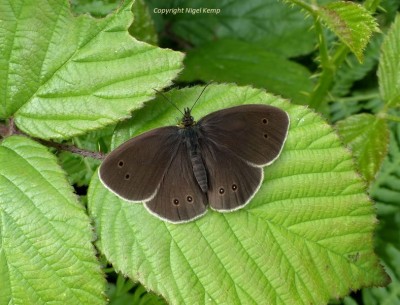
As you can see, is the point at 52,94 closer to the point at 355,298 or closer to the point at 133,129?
the point at 133,129

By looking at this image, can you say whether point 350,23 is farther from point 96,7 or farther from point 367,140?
point 96,7

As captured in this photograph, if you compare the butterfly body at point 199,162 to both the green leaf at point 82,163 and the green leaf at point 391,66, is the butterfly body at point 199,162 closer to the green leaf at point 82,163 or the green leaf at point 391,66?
the green leaf at point 82,163

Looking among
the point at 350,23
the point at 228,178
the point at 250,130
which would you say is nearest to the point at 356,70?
the point at 350,23

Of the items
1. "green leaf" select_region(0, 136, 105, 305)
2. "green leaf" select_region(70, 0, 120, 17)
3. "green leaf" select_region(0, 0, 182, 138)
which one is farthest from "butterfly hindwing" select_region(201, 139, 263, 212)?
"green leaf" select_region(70, 0, 120, 17)

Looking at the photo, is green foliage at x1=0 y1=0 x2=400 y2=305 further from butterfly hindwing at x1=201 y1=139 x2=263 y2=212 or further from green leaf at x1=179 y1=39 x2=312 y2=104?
green leaf at x1=179 y1=39 x2=312 y2=104

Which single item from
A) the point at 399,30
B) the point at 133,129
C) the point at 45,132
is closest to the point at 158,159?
the point at 133,129
